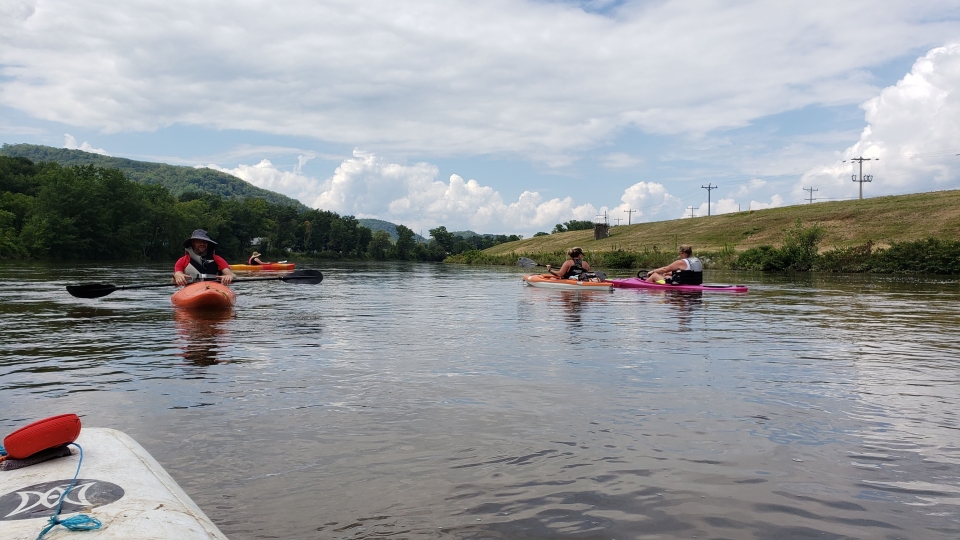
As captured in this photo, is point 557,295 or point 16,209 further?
point 16,209

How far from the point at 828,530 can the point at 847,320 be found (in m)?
12.2

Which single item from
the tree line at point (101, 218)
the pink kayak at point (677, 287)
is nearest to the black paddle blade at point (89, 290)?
the pink kayak at point (677, 287)

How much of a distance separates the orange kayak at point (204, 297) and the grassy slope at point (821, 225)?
49.6 meters

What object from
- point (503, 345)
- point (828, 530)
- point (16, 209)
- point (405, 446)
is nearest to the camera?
point (828, 530)

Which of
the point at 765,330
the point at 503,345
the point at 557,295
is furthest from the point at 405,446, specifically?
the point at 557,295

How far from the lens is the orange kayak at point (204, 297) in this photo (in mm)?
14594

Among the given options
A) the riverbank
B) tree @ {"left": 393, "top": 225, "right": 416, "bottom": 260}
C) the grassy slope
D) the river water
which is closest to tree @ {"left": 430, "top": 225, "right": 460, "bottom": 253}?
tree @ {"left": 393, "top": 225, "right": 416, "bottom": 260}

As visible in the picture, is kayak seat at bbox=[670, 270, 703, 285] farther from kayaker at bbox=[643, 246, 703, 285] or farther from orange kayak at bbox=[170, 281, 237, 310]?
orange kayak at bbox=[170, 281, 237, 310]

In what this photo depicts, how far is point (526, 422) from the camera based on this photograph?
572 cm

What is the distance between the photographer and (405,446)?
5031 millimetres

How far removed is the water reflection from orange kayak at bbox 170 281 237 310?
0.56ft

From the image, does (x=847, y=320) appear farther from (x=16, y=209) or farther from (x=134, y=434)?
(x=16, y=209)

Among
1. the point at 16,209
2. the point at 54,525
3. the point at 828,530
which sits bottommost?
the point at 828,530

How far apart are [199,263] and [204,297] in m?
1.81
